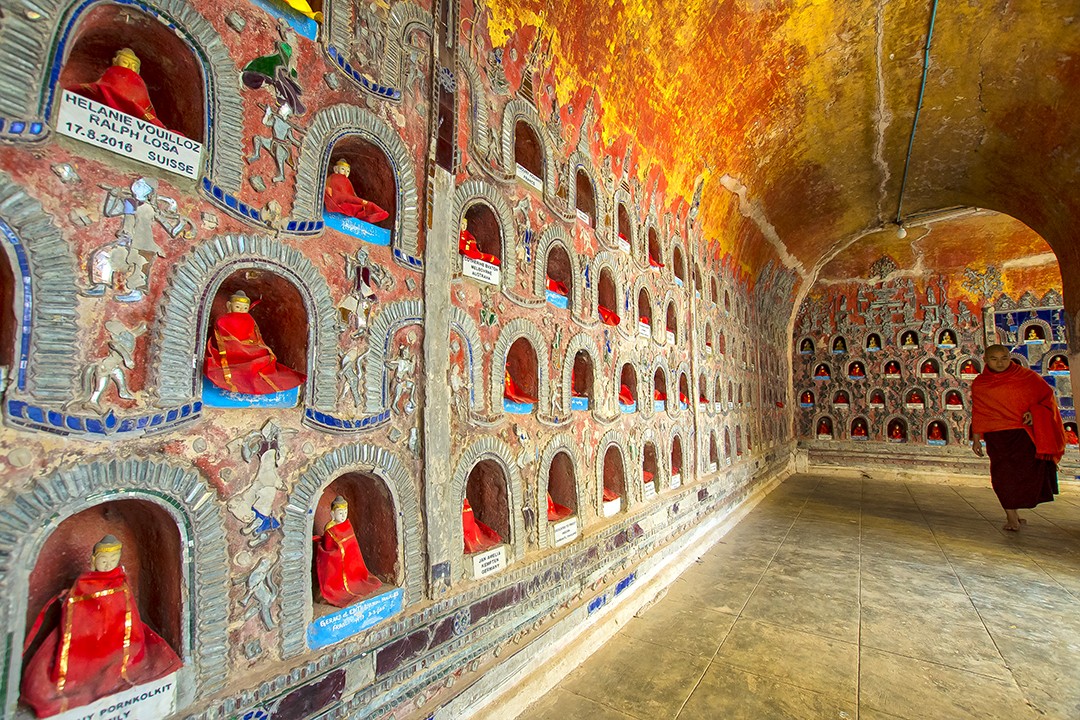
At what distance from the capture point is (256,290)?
251 centimetres

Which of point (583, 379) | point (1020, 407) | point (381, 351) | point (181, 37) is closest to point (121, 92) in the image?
point (181, 37)

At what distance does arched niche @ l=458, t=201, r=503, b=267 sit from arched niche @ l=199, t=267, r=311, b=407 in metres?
1.60

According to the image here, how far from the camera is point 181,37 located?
2.04m

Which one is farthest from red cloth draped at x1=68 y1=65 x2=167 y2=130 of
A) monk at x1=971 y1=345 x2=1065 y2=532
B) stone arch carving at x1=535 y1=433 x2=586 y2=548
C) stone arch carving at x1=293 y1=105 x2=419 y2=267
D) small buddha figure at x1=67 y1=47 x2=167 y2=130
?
monk at x1=971 y1=345 x2=1065 y2=532

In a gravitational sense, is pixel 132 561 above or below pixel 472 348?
below

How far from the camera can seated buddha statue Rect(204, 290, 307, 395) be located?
2.07 meters

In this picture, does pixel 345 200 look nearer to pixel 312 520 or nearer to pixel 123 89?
pixel 123 89

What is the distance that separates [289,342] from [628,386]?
422 centimetres

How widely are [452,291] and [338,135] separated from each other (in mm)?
1128

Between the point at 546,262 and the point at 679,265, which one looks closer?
the point at 546,262

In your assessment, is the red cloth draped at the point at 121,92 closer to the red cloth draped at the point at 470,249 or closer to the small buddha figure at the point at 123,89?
the small buddha figure at the point at 123,89

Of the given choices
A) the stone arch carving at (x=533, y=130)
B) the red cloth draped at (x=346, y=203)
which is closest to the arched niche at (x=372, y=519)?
the red cloth draped at (x=346, y=203)

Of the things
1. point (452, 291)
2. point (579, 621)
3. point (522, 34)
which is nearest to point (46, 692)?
point (452, 291)

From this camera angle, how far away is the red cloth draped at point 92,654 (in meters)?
1.59
